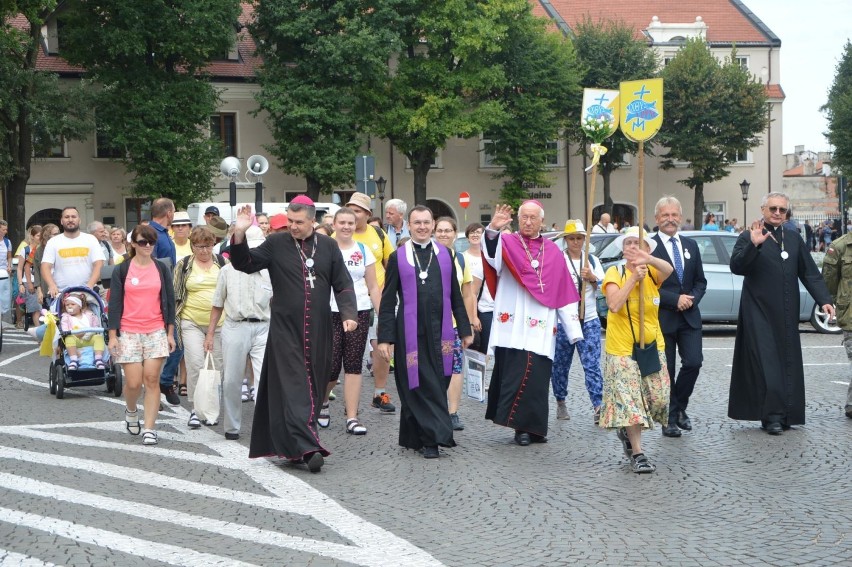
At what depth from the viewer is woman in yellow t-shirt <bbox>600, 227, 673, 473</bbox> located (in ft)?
25.9

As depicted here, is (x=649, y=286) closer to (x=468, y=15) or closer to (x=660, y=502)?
(x=660, y=502)

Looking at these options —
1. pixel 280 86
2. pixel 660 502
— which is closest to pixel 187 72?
pixel 280 86

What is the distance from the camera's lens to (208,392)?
1023 cm

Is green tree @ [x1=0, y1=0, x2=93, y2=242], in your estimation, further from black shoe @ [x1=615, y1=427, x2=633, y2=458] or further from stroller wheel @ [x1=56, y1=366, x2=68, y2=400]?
black shoe @ [x1=615, y1=427, x2=633, y2=458]

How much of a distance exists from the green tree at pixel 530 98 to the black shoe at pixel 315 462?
1501 inches

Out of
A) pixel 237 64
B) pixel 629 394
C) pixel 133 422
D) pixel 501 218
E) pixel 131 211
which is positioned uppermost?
pixel 237 64

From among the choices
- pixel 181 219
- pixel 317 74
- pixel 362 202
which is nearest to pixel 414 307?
pixel 362 202

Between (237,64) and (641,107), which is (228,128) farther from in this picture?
(641,107)

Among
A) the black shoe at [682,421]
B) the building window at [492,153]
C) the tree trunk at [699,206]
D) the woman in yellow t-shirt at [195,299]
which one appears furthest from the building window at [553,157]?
the black shoe at [682,421]

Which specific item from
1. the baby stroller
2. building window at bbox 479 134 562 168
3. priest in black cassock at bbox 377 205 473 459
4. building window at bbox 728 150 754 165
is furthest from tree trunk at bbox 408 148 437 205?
priest in black cassock at bbox 377 205 473 459

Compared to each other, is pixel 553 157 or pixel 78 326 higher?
pixel 553 157

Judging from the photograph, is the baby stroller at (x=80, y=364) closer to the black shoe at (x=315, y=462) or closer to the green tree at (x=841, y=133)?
the black shoe at (x=315, y=462)

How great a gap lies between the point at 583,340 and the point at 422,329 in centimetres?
186

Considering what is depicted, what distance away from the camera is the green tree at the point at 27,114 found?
117 ft
